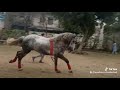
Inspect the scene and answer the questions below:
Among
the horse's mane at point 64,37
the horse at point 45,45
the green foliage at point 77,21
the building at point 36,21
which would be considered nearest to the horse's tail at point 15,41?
the horse at point 45,45

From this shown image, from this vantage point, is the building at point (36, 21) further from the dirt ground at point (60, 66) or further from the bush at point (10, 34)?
the dirt ground at point (60, 66)

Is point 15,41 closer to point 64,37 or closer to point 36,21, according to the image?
point 36,21

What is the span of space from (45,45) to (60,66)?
0.49 meters

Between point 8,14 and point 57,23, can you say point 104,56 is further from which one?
point 8,14

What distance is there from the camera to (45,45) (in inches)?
176

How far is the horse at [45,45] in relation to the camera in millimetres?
4355

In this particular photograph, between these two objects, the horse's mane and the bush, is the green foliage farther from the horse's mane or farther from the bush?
the bush

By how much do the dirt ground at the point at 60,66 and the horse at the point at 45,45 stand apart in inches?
2.9

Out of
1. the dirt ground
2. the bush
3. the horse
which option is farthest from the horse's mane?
the bush
